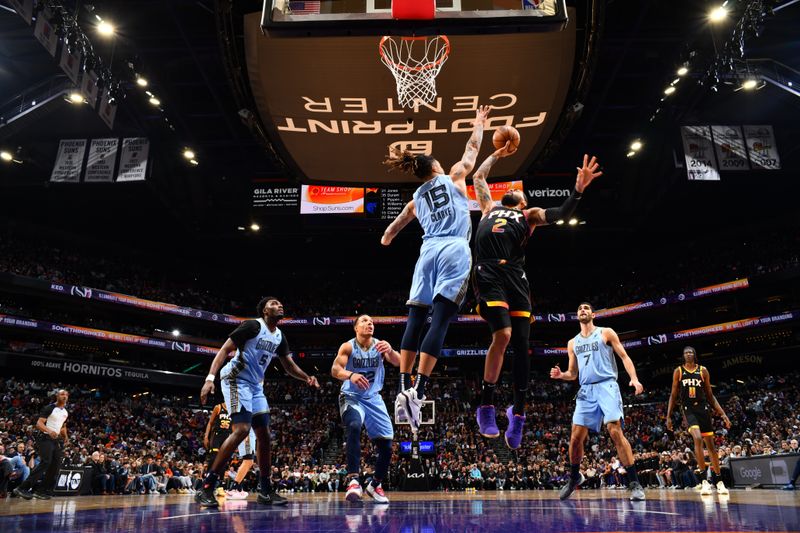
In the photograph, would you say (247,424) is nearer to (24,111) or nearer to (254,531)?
(254,531)

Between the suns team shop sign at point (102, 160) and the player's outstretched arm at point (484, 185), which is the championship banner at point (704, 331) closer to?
the suns team shop sign at point (102, 160)

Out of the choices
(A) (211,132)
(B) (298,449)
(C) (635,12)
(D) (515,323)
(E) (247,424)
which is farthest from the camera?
(B) (298,449)

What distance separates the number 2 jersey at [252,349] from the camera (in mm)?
6969

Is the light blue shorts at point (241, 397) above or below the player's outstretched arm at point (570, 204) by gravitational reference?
below

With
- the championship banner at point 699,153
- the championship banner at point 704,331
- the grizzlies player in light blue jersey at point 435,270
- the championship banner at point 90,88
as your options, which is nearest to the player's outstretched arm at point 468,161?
the grizzlies player in light blue jersey at point 435,270

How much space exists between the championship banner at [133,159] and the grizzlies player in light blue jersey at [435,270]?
19.8 metres

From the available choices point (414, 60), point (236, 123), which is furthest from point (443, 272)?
point (236, 123)

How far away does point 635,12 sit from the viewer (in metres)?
17.4

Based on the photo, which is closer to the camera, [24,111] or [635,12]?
[635,12]

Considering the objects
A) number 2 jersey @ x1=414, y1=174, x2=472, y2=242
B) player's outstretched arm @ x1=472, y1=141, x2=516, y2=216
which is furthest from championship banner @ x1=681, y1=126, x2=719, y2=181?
number 2 jersey @ x1=414, y1=174, x2=472, y2=242

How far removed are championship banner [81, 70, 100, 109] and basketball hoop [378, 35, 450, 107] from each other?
1078 centimetres

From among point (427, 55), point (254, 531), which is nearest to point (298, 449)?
point (427, 55)

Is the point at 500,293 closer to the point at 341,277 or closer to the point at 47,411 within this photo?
the point at 47,411

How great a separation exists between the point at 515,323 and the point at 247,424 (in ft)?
11.7
